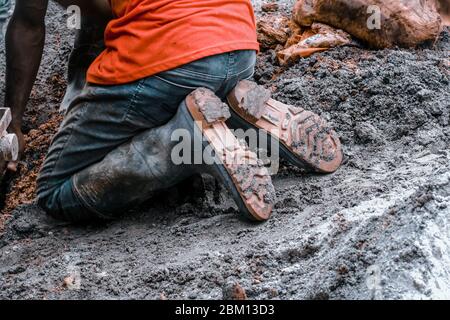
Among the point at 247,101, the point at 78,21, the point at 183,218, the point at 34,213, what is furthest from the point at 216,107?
the point at 78,21

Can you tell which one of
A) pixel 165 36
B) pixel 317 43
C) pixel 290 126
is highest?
pixel 165 36

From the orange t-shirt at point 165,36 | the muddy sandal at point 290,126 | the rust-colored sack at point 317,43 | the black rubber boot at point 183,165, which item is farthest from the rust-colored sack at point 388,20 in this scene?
the black rubber boot at point 183,165

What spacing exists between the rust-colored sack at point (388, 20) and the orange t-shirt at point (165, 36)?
94 cm

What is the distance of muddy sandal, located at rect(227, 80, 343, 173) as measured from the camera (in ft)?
9.20

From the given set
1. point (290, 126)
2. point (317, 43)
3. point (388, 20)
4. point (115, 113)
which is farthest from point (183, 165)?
point (388, 20)

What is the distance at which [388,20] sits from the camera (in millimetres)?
3422

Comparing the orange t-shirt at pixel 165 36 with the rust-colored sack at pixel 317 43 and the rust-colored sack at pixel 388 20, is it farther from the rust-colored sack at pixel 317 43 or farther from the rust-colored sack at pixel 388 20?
the rust-colored sack at pixel 388 20

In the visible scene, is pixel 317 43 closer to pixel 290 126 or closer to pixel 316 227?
pixel 290 126

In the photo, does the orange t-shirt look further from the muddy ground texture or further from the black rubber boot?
the muddy ground texture

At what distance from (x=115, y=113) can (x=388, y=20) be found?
4.48 ft

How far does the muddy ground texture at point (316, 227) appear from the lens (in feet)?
6.86

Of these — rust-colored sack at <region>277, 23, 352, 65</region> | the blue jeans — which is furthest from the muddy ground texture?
the blue jeans

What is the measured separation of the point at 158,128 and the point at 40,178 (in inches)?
20.8
